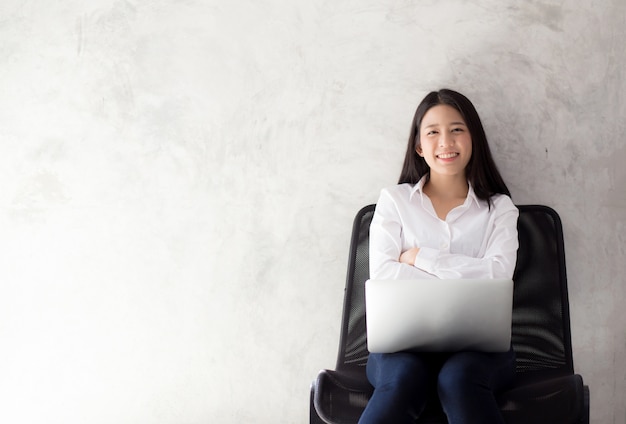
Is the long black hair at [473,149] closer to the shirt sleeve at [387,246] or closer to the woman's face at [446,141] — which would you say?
the woman's face at [446,141]

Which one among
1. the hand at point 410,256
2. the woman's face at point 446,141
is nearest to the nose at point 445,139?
the woman's face at point 446,141

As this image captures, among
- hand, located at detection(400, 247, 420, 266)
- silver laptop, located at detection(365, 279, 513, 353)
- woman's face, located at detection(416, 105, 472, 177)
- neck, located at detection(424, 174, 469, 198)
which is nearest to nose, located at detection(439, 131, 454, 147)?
woman's face, located at detection(416, 105, 472, 177)

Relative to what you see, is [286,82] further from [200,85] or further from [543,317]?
[543,317]

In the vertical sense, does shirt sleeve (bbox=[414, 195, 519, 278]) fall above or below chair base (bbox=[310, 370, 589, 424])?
above

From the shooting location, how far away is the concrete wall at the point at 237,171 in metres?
2.32

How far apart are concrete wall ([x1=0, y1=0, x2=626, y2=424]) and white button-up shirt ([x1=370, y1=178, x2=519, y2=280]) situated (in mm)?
274

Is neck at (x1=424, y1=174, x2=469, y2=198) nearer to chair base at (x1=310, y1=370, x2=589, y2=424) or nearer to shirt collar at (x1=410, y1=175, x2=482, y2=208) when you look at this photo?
shirt collar at (x1=410, y1=175, x2=482, y2=208)

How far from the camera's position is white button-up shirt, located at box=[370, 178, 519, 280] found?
1948 mm

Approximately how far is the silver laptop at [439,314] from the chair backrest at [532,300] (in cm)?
43

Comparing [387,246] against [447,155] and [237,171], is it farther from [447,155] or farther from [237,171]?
[237,171]

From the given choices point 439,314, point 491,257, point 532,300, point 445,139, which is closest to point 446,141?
point 445,139

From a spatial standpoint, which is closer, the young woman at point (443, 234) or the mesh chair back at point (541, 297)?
the young woman at point (443, 234)

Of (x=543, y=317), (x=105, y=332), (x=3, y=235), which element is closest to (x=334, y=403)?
(x=543, y=317)

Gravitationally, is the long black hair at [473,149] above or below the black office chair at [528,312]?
above
